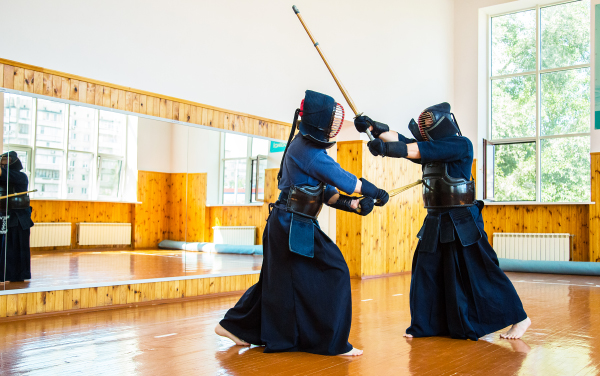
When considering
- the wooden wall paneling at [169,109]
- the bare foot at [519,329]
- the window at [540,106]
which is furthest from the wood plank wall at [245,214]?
the window at [540,106]

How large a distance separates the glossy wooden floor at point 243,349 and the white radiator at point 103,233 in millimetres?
679

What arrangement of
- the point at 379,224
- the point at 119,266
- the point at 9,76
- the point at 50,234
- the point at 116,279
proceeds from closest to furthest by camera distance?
the point at 9,76
the point at 50,234
the point at 116,279
the point at 119,266
the point at 379,224

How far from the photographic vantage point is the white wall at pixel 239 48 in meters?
4.03

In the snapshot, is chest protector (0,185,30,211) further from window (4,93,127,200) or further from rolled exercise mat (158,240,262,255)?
rolled exercise mat (158,240,262,255)

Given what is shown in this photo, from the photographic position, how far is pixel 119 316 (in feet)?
12.7

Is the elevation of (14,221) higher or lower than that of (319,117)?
lower

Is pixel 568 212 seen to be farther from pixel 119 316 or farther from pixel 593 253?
pixel 119 316

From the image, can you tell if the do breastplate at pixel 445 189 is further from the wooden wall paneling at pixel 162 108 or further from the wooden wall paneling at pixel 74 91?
the wooden wall paneling at pixel 74 91

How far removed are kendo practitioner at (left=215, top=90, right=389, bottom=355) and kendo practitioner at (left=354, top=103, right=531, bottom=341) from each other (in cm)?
48

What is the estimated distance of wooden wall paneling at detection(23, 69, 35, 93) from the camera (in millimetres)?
3785

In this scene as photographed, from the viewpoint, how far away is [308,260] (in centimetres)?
269

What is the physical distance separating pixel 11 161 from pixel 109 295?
1.35 m

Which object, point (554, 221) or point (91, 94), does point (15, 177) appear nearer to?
point (91, 94)

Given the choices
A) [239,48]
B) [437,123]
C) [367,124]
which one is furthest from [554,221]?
[367,124]
